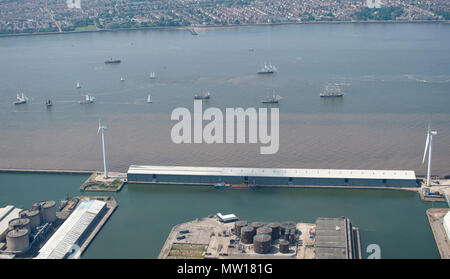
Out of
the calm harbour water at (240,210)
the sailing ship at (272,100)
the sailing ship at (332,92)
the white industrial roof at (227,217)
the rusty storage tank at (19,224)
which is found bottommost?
the calm harbour water at (240,210)

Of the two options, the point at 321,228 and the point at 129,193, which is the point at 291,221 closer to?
the point at 321,228

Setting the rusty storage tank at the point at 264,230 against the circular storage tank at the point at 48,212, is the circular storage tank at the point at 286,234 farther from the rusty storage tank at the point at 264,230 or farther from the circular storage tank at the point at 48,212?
the circular storage tank at the point at 48,212

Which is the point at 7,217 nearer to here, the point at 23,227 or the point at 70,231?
the point at 23,227

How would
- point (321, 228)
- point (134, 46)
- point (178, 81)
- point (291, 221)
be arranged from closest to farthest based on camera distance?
point (321, 228) < point (291, 221) < point (178, 81) < point (134, 46)

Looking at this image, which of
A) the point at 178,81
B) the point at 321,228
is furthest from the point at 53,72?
the point at 321,228

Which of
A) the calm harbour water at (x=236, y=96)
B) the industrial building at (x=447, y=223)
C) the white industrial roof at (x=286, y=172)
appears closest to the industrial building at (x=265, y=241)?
the industrial building at (x=447, y=223)
